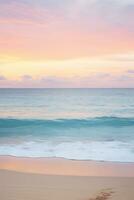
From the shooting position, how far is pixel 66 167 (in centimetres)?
371

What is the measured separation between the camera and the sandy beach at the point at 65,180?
2.98m

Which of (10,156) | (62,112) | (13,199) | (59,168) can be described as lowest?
(13,199)

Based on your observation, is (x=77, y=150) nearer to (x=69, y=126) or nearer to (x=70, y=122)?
(x=69, y=126)

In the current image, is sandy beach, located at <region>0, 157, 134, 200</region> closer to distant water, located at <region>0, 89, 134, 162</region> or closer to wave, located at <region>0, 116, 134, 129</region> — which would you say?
distant water, located at <region>0, 89, 134, 162</region>

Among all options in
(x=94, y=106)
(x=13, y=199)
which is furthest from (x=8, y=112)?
(x=13, y=199)

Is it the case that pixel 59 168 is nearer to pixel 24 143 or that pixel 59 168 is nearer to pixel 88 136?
pixel 24 143

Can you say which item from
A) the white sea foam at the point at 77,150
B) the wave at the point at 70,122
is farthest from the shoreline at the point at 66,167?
the wave at the point at 70,122

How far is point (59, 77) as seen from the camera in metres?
5.12

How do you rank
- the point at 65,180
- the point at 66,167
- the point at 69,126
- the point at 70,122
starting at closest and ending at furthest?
the point at 65,180, the point at 66,167, the point at 69,126, the point at 70,122

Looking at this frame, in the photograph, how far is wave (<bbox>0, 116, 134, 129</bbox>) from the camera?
6.19 meters

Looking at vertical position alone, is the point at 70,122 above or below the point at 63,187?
above

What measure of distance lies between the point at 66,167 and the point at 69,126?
2475mm

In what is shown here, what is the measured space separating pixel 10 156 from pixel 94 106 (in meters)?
3.83

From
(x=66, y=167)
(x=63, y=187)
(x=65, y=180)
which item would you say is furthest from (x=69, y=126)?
(x=63, y=187)
